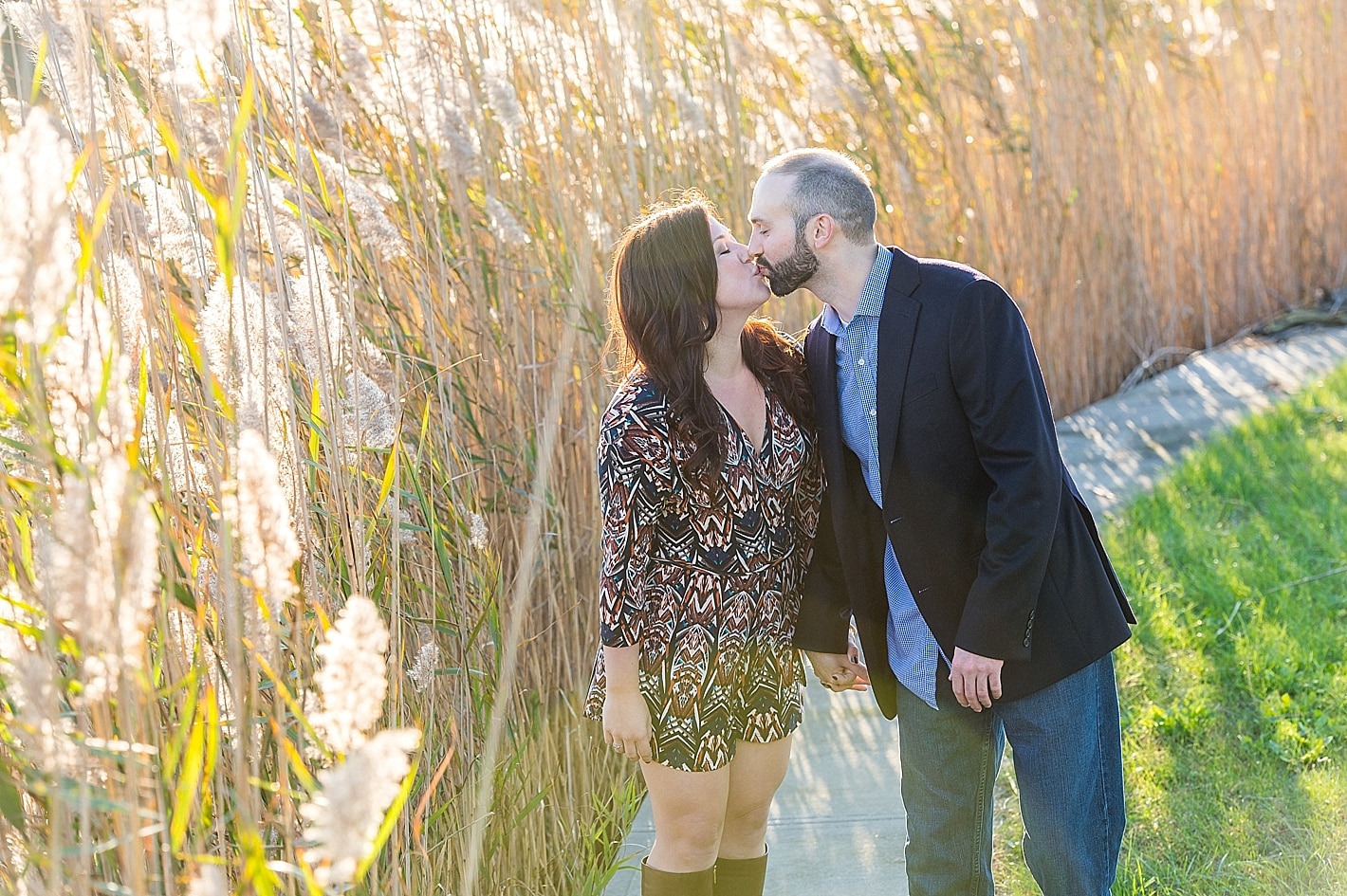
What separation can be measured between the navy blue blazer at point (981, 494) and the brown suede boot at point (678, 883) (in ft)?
1.97

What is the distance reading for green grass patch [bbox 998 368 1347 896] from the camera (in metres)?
2.45

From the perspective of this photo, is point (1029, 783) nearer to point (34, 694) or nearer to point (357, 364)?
point (357, 364)

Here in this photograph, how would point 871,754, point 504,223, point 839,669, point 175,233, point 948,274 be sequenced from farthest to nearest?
point 871,754 < point 504,223 < point 839,669 < point 948,274 < point 175,233

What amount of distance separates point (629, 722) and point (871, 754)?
4.41 feet

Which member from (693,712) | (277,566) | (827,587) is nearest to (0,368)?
(277,566)

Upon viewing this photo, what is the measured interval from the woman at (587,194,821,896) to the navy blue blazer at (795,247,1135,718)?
0.62 feet

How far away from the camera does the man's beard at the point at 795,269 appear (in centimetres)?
204

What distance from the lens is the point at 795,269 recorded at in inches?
81.0

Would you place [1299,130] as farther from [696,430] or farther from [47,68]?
[47,68]

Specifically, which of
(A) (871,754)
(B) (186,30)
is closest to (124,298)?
(B) (186,30)

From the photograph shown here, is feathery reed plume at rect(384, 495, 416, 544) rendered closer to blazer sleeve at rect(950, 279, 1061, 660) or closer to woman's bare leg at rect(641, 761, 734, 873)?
woman's bare leg at rect(641, 761, 734, 873)

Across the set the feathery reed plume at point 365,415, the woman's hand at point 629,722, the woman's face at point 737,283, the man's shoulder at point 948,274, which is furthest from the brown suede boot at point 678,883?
the man's shoulder at point 948,274

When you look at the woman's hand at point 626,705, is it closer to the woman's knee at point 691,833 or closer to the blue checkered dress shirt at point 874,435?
the woman's knee at point 691,833

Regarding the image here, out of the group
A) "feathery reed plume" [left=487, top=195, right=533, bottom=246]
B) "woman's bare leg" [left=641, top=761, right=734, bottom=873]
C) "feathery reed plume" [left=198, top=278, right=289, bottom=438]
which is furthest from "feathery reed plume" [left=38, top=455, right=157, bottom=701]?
"feathery reed plume" [left=487, top=195, right=533, bottom=246]
